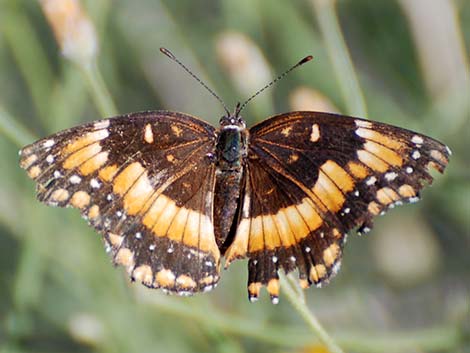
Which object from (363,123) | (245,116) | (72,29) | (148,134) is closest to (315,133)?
(363,123)

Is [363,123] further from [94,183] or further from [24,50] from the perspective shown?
[24,50]

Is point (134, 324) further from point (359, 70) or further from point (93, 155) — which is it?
point (359, 70)

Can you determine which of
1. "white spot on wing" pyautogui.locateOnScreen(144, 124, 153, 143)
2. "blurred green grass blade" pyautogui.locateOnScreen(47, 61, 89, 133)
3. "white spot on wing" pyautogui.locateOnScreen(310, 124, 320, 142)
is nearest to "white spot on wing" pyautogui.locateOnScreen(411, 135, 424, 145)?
"white spot on wing" pyautogui.locateOnScreen(310, 124, 320, 142)

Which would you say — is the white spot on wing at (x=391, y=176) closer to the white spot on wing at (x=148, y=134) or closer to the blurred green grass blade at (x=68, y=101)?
the white spot on wing at (x=148, y=134)

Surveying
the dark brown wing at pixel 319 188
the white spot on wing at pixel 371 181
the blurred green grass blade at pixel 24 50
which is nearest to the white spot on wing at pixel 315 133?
the dark brown wing at pixel 319 188

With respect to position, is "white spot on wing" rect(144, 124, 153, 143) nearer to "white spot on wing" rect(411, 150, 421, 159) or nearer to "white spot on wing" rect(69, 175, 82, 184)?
"white spot on wing" rect(69, 175, 82, 184)
